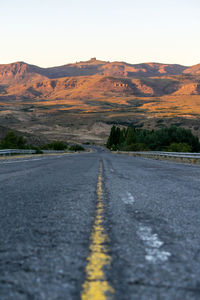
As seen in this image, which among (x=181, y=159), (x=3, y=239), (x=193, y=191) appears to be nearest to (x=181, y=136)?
(x=181, y=159)

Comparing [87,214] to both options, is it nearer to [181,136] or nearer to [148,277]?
[148,277]

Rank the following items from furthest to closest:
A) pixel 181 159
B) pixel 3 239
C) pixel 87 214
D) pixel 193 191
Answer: pixel 181 159 < pixel 193 191 < pixel 87 214 < pixel 3 239

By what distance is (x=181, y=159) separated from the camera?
78.1 ft

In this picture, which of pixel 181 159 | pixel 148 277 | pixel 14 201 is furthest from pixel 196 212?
pixel 181 159

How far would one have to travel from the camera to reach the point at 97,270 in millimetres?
2088

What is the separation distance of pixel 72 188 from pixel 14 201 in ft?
6.55

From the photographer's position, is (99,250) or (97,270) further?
(99,250)

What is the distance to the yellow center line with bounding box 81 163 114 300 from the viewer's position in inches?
68.5

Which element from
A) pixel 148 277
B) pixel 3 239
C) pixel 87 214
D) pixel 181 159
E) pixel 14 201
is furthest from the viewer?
pixel 181 159

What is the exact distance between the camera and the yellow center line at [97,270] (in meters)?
1.74

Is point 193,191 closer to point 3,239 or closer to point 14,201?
point 14,201

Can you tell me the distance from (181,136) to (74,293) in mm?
68959

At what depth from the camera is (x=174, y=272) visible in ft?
6.92

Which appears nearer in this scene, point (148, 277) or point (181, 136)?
point (148, 277)
